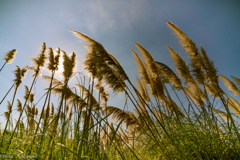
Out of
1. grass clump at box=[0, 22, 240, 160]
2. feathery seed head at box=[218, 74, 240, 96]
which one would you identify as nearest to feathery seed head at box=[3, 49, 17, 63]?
grass clump at box=[0, 22, 240, 160]

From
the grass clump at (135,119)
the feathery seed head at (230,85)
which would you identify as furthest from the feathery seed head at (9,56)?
the feathery seed head at (230,85)

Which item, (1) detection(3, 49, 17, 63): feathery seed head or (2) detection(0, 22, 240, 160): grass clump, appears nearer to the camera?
(2) detection(0, 22, 240, 160): grass clump

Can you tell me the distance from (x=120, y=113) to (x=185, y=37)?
4484 mm

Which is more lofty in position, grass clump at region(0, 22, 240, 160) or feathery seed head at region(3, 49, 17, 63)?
feathery seed head at region(3, 49, 17, 63)

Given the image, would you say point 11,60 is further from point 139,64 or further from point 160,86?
point 160,86

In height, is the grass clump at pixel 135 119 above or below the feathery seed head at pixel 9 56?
below

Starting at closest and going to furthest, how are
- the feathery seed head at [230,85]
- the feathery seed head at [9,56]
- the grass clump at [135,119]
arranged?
the grass clump at [135,119]
the feathery seed head at [9,56]
the feathery seed head at [230,85]

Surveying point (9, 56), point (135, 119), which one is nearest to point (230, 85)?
point (135, 119)

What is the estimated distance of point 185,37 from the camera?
3.21 meters

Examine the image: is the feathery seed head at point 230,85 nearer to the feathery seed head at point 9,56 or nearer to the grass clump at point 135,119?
the grass clump at point 135,119

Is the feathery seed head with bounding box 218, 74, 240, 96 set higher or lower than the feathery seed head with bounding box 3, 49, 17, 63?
lower

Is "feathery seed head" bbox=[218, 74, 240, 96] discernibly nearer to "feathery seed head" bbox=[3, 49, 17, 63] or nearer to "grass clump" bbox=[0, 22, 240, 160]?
"grass clump" bbox=[0, 22, 240, 160]

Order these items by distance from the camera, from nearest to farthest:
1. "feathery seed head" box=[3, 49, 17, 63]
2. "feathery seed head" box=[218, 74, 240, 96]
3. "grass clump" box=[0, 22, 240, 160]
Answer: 1. "grass clump" box=[0, 22, 240, 160]
2. "feathery seed head" box=[3, 49, 17, 63]
3. "feathery seed head" box=[218, 74, 240, 96]

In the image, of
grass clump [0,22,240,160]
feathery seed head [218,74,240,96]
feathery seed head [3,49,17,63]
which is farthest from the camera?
feathery seed head [218,74,240,96]
